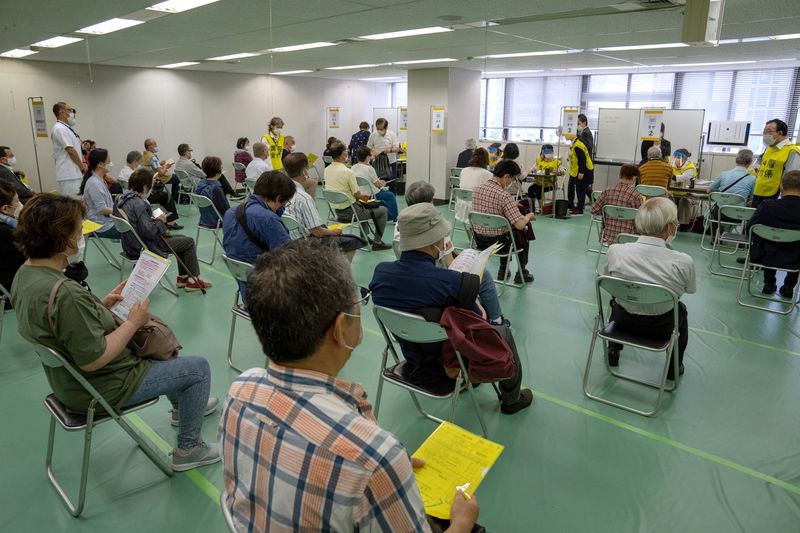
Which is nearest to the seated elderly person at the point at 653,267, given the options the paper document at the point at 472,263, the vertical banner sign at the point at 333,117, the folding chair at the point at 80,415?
the paper document at the point at 472,263

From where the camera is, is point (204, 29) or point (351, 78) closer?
point (204, 29)

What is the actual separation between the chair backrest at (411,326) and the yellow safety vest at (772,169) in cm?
542

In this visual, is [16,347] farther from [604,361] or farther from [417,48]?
[417,48]

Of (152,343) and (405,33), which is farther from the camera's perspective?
(405,33)

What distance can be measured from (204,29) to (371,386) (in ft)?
15.4

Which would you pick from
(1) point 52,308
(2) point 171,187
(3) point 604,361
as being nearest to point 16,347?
(1) point 52,308

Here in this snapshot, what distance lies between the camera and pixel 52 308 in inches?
74.7

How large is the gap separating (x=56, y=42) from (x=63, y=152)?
1423 mm

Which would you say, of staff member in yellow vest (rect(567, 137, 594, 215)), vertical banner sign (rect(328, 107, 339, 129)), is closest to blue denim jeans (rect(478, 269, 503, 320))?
staff member in yellow vest (rect(567, 137, 594, 215))

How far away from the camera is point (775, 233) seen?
171 inches

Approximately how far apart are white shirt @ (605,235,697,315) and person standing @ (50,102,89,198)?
6424 mm

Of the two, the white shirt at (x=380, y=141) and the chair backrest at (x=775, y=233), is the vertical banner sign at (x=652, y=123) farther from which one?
the chair backrest at (x=775, y=233)

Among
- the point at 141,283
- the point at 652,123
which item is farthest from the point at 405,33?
the point at 141,283

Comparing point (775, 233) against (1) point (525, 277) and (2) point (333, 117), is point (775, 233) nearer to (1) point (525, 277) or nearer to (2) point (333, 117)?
(1) point (525, 277)
